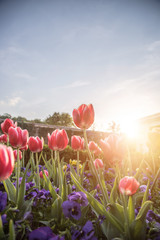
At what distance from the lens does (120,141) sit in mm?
1237

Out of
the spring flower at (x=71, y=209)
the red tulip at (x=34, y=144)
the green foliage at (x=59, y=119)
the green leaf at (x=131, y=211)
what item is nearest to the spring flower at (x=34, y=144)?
the red tulip at (x=34, y=144)

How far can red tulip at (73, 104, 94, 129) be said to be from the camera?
3.77 feet

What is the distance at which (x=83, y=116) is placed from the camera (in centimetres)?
115

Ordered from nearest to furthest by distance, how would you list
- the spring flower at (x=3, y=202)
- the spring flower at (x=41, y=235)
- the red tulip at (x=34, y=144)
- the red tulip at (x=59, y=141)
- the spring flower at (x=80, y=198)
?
the spring flower at (x=41, y=235)
the spring flower at (x=3, y=202)
the spring flower at (x=80, y=198)
the red tulip at (x=59, y=141)
the red tulip at (x=34, y=144)

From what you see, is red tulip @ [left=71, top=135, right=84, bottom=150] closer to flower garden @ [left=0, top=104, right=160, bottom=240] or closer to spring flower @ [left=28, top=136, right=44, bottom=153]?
spring flower @ [left=28, top=136, right=44, bottom=153]

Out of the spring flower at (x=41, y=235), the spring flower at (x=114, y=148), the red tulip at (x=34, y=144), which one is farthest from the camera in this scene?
the red tulip at (x=34, y=144)

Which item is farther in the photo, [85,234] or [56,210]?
[56,210]

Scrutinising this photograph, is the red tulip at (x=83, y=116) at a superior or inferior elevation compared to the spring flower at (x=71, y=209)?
superior

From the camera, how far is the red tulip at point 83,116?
1.15m

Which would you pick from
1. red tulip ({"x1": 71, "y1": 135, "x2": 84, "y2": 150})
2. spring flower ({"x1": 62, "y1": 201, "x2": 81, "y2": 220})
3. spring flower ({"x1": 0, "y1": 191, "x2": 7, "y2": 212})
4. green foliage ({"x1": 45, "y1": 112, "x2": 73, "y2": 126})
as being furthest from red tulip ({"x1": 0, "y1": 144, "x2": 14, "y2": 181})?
green foliage ({"x1": 45, "y1": 112, "x2": 73, "y2": 126})

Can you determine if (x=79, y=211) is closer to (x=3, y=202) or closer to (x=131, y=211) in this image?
(x=131, y=211)

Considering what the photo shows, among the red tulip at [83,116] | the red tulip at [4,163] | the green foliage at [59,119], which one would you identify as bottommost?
the red tulip at [4,163]

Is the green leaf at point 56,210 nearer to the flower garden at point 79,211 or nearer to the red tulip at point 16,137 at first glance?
the flower garden at point 79,211

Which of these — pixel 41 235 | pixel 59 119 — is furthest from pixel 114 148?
pixel 59 119
